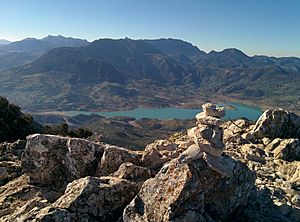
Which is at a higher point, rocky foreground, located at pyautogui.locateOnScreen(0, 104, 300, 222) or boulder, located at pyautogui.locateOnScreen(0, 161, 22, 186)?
rocky foreground, located at pyautogui.locateOnScreen(0, 104, 300, 222)

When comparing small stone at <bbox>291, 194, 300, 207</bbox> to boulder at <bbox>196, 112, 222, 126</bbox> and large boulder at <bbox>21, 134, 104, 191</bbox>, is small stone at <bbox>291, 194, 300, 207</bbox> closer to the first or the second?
boulder at <bbox>196, 112, 222, 126</bbox>

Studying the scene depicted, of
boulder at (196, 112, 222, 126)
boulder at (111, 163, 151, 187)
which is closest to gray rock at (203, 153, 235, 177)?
boulder at (196, 112, 222, 126)

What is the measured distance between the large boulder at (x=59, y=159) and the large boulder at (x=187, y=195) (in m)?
4.17

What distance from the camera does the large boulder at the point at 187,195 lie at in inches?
417

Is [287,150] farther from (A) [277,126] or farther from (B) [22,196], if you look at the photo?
(B) [22,196]

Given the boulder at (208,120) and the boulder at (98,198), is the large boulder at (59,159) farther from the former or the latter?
the boulder at (208,120)

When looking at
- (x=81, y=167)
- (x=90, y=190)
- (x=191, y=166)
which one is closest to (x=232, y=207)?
(x=191, y=166)

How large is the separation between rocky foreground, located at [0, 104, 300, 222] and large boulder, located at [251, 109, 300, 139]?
6.57m

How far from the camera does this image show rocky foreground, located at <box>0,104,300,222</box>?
35.9 feet

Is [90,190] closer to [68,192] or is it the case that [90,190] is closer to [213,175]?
[68,192]

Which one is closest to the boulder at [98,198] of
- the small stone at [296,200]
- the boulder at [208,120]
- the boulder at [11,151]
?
the boulder at [208,120]

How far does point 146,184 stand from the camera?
11539 mm

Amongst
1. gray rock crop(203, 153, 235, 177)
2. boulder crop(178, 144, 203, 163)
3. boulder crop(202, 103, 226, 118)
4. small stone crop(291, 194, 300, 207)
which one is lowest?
small stone crop(291, 194, 300, 207)

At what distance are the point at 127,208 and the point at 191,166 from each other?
2524 millimetres
